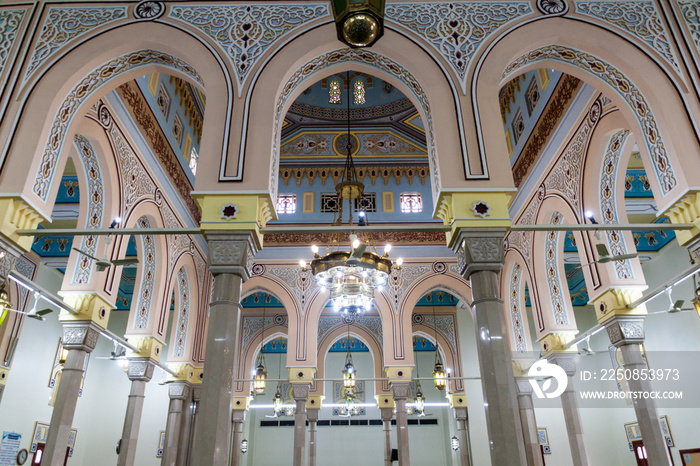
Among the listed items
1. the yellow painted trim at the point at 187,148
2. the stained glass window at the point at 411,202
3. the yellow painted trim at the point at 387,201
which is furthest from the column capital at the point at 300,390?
the yellow painted trim at the point at 187,148

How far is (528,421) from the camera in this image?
866cm

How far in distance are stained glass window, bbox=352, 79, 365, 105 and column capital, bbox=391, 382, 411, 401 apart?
642cm

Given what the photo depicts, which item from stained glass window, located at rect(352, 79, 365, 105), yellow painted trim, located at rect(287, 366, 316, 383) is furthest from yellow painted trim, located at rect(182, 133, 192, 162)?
yellow painted trim, located at rect(287, 366, 316, 383)

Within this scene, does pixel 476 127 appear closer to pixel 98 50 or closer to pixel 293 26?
pixel 293 26

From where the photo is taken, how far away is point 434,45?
518 cm

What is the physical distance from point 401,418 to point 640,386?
5503 millimetres

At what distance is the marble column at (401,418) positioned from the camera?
9.89 meters

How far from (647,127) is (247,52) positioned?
4079mm

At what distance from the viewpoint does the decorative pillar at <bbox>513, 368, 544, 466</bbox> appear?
27.5 feet

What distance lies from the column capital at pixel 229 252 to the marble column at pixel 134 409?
4.66 meters

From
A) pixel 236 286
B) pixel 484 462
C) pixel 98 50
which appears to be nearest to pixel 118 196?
pixel 98 50

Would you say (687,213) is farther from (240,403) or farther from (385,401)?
(240,403)

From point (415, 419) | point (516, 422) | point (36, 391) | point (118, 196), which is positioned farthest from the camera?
point (415, 419)

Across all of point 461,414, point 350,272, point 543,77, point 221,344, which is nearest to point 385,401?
point 461,414
